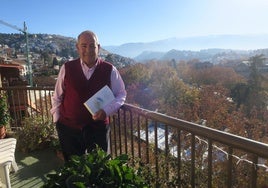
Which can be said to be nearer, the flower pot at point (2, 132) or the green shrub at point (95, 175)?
the green shrub at point (95, 175)

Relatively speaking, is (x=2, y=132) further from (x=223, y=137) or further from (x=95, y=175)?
(x=223, y=137)

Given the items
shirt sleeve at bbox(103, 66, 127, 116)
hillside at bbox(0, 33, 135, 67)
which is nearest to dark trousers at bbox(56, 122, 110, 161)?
shirt sleeve at bbox(103, 66, 127, 116)

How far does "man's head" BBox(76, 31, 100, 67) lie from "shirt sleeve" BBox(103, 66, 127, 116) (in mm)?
208

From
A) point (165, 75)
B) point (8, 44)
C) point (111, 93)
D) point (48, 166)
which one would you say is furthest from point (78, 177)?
point (8, 44)

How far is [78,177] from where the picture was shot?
1.53 meters

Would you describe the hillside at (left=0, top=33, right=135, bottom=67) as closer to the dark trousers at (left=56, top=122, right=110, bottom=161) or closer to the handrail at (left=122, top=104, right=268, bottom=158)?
the dark trousers at (left=56, top=122, right=110, bottom=161)

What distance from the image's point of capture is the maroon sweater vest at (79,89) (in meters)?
2.44

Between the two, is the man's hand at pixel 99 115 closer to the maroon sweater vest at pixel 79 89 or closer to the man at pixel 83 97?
the man at pixel 83 97

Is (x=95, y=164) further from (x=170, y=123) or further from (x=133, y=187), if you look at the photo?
(x=170, y=123)

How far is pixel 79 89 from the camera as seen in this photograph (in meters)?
2.44

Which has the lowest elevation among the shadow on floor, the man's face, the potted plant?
the shadow on floor

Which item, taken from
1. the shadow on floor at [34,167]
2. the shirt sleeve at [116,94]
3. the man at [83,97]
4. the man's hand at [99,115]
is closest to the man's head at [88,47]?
the man at [83,97]

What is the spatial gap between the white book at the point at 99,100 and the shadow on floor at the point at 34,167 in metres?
1.49

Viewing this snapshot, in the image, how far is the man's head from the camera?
2.38 metres
